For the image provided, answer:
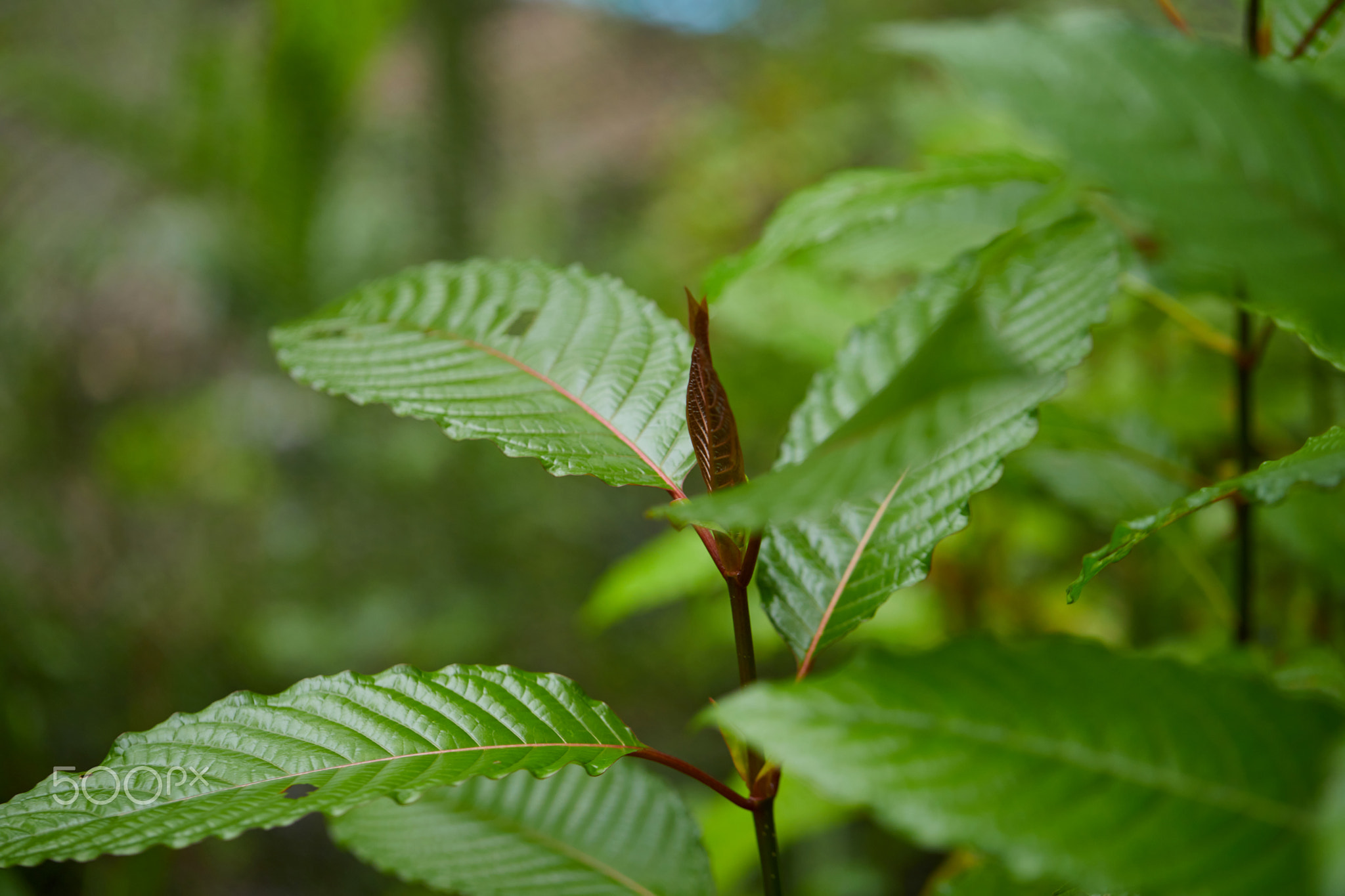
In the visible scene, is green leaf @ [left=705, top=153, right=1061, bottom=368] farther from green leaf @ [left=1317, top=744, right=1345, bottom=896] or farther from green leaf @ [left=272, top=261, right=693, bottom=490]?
green leaf @ [left=1317, top=744, right=1345, bottom=896]

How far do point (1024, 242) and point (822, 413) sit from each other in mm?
218

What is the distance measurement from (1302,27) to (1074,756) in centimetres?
63

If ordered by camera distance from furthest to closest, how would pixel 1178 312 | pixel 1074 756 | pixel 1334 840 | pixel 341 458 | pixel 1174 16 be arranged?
pixel 341 458, pixel 1178 312, pixel 1174 16, pixel 1074 756, pixel 1334 840

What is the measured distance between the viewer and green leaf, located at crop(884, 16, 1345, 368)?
0.88 feet

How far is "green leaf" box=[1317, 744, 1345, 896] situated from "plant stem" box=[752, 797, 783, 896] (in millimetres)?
309

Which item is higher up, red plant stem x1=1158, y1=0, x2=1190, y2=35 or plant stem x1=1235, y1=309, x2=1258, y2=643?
red plant stem x1=1158, y1=0, x2=1190, y2=35

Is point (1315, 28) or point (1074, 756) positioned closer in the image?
point (1074, 756)

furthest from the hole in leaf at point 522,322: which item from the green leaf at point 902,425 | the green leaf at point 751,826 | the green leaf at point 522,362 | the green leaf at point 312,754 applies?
the green leaf at point 751,826

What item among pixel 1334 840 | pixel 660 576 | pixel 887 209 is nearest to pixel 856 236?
pixel 887 209

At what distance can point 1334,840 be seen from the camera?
0.63ft

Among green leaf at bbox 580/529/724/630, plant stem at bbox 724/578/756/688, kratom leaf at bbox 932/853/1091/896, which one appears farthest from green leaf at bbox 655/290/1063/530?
green leaf at bbox 580/529/724/630

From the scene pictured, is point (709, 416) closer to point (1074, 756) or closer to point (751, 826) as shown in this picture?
point (1074, 756)

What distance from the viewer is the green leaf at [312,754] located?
42cm

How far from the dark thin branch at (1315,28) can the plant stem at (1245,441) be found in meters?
0.21
